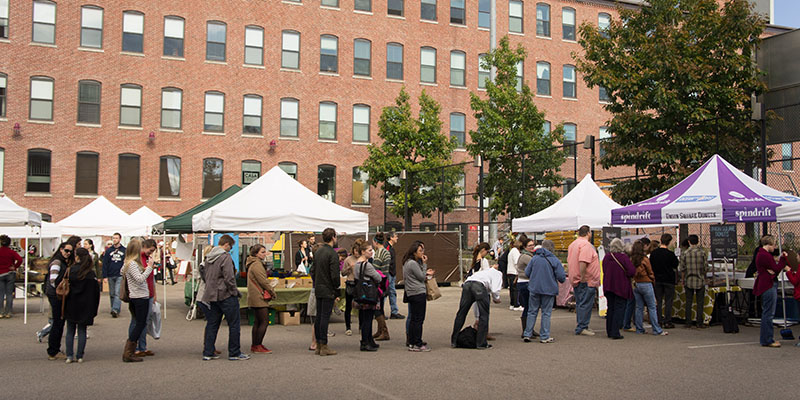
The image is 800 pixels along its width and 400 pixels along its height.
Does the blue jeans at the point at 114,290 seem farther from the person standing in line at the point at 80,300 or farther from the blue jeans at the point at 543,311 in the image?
the blue jeans at the point at 543,311

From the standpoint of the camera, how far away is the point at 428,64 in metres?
44.4

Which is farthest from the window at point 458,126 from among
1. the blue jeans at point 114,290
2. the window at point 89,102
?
the blue jeans at point 114,290

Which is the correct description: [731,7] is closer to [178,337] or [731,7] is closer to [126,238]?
[178,337]

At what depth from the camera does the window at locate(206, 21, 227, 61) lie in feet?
130

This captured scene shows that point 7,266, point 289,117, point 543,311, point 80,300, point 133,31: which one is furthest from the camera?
point 289,117

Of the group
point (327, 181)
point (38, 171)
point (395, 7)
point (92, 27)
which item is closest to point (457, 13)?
point (395, 7)

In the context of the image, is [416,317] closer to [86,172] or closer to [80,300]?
[80,300]

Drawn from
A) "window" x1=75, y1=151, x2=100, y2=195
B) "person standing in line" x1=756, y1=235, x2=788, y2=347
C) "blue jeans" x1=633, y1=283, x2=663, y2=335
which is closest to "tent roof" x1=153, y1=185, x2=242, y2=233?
"blue jeans" x1=633, y1=283, x2=663, y2=335

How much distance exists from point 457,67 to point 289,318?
32360 mm

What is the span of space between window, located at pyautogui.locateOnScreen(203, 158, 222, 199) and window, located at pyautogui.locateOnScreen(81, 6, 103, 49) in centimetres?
803

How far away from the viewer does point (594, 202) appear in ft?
59.1

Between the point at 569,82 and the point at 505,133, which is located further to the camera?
the point at 569,82

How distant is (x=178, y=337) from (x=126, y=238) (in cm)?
2299

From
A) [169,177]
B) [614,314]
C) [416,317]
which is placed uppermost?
[169,177]
